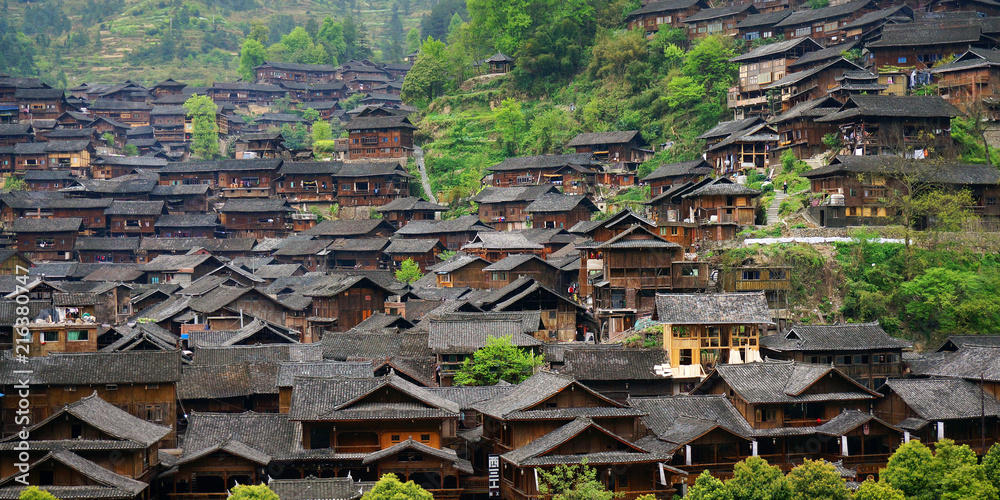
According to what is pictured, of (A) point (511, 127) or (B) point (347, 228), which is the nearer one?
(B) point (347, 228)

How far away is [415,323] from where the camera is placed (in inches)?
2343

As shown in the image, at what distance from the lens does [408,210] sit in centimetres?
8300

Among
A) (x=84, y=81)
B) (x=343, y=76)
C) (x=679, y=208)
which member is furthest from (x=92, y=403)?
(x=84, y=81)

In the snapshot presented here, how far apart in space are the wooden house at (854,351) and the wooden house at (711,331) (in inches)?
63.8

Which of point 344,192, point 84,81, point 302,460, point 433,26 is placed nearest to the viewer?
point 302,460

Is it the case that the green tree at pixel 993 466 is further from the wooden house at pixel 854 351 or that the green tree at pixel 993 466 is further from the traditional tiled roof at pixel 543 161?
the traditional tiled roof at pixel 543 161

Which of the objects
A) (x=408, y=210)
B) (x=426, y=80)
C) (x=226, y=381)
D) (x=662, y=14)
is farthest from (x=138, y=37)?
(x=226, y=381)

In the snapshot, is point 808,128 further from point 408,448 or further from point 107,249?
point 107,249

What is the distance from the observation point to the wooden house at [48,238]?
270 feet

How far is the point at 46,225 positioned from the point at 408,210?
30.5m

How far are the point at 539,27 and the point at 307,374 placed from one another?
62.7 m

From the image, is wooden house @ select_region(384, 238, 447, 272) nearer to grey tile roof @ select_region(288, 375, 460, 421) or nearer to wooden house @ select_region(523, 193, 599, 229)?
wooden house @ select_region(523, 193, 599, 229)

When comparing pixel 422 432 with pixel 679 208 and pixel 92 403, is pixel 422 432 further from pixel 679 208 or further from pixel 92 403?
pixel 679 208

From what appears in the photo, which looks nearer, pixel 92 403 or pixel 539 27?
pixel 92 403
